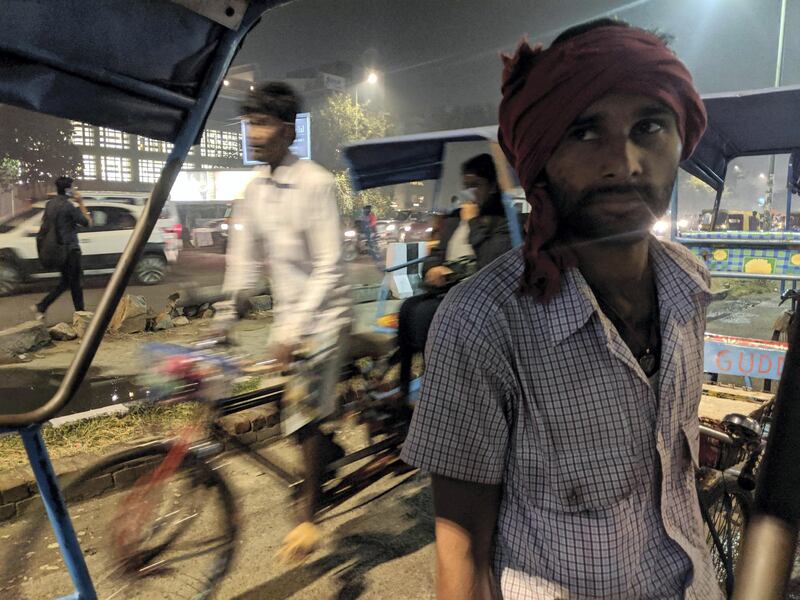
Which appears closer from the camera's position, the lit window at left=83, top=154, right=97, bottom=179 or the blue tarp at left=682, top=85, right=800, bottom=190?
the blue tarp at left=682, top=85, right=800, bottom=190

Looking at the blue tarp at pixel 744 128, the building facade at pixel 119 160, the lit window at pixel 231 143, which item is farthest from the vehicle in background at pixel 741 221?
the lit window at pixel 231 143

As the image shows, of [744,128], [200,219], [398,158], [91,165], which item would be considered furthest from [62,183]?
[91,165]

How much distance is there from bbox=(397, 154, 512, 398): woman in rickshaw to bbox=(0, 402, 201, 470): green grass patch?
1.54 metres

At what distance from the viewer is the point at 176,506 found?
2.79 meters

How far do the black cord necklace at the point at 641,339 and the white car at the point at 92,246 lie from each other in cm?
1098

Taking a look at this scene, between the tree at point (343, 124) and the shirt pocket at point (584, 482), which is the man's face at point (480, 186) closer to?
the shirt pocket at point (584, 482)

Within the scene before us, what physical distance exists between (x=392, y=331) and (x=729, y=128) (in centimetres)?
404

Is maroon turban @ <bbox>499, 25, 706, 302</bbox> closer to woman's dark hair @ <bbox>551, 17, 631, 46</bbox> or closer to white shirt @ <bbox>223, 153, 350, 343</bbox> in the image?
woman's dark hair @ <bbox>551, 17, 631, 46</bbox>

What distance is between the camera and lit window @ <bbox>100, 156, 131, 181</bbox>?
37.3 metres

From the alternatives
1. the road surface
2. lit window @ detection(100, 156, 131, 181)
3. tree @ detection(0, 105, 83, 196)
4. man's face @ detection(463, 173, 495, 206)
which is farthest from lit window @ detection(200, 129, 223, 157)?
man's face @ detection(463, 173, 495, 206)

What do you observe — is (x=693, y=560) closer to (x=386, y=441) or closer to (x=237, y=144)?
(x=386, y=441)

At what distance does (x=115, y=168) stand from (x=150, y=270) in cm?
2826

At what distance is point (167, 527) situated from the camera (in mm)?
2916

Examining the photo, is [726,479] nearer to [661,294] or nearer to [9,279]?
[661,294]
